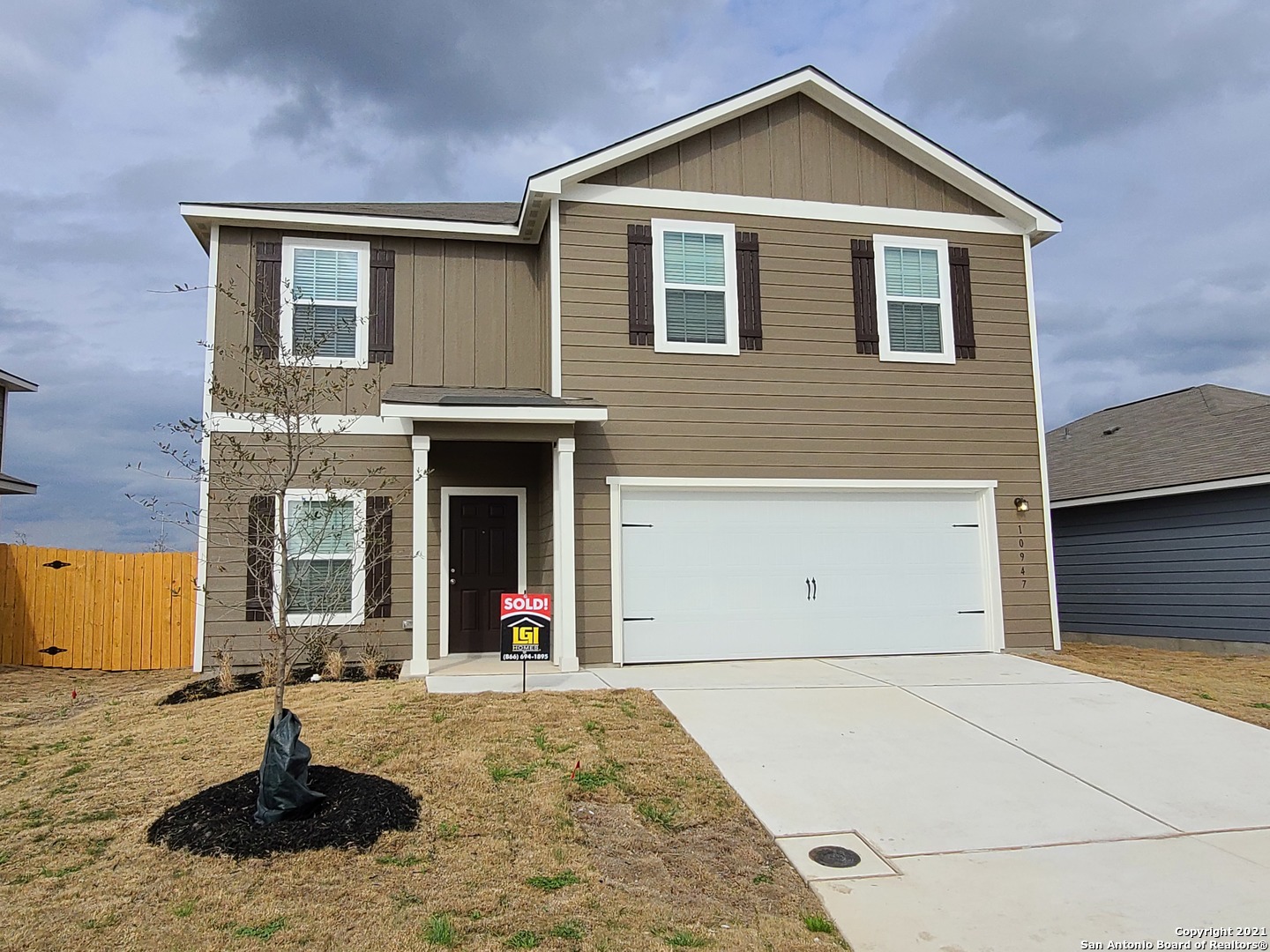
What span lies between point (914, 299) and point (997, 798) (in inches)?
266

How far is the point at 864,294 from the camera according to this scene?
10.5 m

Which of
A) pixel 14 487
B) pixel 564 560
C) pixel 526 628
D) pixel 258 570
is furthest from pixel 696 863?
pixel 14 487

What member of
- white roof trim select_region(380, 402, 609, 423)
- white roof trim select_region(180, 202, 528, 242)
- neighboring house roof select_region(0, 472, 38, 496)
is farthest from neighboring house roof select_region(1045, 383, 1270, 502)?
neighboring house roof select_region(0, 472, 38, 496)

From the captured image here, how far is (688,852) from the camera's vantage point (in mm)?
4668

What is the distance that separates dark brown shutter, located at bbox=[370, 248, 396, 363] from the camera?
10.4 m

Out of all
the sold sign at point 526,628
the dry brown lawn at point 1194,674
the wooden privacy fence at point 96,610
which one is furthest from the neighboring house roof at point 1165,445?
the wooden privacy fence at point 96,610

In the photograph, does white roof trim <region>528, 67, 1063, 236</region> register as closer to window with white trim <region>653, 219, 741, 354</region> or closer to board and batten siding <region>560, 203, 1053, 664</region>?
board and batten siding <region>560, 203, 1053, 664</region>

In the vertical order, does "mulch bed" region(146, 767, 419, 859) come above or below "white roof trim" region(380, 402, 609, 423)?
below

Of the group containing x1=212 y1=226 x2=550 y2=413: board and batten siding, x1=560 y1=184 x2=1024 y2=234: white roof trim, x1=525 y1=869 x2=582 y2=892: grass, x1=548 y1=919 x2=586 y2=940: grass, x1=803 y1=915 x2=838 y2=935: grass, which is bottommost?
x1=803 y1=915 x2=838 y2=935: grass

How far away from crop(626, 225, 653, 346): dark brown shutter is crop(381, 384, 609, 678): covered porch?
116 centimetres

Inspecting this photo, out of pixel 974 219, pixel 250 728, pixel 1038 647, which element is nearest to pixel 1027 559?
pixel 1038 647

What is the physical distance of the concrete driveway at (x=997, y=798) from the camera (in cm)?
400

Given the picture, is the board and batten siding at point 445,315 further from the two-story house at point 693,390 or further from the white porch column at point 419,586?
the white porch column at point 419,586

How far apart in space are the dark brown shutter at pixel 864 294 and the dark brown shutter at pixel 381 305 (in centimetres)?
553
